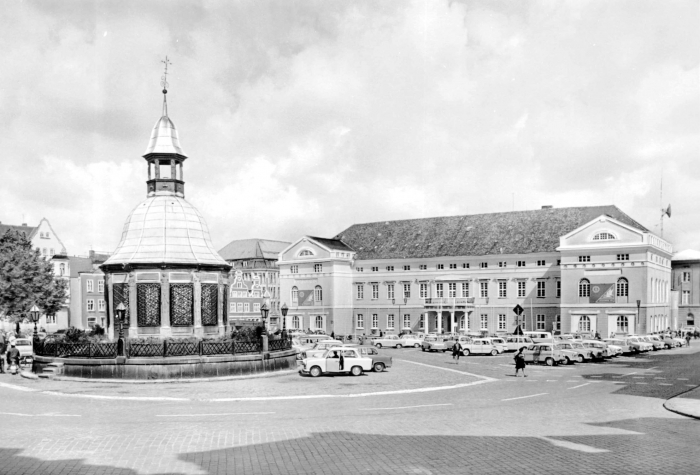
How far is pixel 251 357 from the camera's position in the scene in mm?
32156

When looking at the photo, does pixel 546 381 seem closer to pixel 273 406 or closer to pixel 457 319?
pixel 273 406

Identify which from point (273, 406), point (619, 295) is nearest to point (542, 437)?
point (273, 406)

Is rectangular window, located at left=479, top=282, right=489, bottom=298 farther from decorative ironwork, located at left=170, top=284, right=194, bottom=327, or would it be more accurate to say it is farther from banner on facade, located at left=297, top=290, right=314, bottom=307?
decorative ironwork, located at left=170, top=284, right=194, bottom=327

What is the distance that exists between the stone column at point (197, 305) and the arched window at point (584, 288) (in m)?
52.7

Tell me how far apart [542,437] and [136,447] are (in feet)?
32.8

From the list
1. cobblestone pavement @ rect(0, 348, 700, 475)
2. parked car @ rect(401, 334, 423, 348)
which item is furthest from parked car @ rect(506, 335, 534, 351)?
cobblestone pavement @ rect(0, 348, 700, 475)

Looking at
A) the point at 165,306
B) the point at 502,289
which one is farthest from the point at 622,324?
the point at 165,306

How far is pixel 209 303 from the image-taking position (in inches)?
1487

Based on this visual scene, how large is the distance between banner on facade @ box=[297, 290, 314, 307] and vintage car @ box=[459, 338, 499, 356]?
45.1m

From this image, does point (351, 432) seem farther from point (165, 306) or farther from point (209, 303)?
point (209, 303)

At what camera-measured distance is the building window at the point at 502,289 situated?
83438 millimetres

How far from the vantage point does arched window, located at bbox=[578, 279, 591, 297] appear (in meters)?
76.0

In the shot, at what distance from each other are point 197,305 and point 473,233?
57372 mm

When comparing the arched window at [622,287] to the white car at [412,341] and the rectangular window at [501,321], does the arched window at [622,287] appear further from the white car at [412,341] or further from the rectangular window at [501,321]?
the white car at [412,341]
